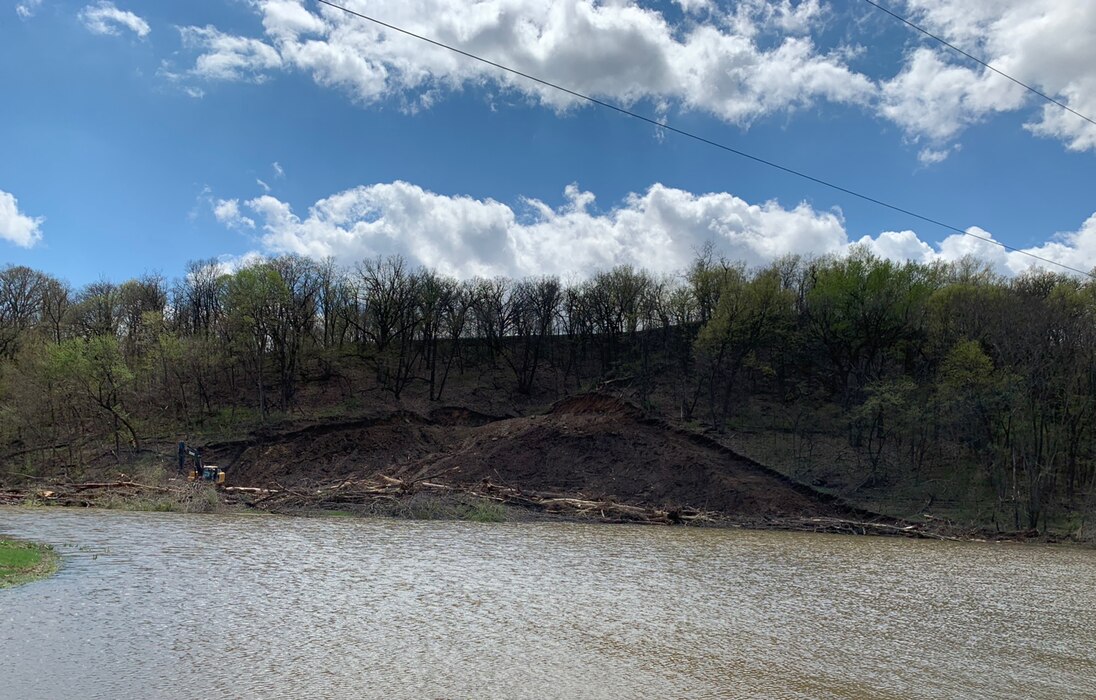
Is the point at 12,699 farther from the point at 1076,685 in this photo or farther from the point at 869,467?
the point at 869,467

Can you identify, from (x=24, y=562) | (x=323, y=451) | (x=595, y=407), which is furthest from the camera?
(x=595, y=407)

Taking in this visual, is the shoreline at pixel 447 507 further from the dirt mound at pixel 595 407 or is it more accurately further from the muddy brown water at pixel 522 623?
the dirt mound at pixel 595 407

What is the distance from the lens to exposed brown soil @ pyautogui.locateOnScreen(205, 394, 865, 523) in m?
41.4

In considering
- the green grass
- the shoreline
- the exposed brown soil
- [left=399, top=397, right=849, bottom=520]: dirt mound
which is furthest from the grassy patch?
the green grass

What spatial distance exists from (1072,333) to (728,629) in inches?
1378

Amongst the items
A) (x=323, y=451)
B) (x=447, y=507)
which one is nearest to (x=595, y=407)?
(x=447, y=507)

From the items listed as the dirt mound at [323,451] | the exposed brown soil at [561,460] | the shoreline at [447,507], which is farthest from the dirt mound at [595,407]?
the shoreline at [447,507]

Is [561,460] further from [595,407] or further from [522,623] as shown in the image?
[522,623]

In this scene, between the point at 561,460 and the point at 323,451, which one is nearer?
the point at 561,460

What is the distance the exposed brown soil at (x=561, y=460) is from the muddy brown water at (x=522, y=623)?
15.4 m

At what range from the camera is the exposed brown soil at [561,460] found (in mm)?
41406

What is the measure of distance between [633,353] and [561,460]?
33.2 metres

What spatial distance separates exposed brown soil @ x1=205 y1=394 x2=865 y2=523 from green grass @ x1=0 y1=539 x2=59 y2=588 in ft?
75.2

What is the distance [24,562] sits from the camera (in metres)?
17.6
